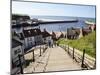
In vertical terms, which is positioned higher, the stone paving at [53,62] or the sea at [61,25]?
the sea at [61,25]

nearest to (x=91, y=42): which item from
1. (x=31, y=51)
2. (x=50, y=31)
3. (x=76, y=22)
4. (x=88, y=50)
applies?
(x=88, y=50)

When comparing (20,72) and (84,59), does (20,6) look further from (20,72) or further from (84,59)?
(84,59)

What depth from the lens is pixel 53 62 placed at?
2279 mm

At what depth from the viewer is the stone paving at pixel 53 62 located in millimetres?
2215

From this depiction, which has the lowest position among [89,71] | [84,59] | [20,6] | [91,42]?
[89,71]

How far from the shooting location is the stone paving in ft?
7.27

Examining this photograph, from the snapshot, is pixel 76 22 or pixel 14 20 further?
pixel 76 22

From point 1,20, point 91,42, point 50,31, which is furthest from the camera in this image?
point 91,42

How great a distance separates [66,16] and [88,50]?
1.69 ft

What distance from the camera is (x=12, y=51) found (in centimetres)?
211

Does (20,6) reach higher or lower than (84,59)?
higher

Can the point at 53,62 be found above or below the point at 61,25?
below

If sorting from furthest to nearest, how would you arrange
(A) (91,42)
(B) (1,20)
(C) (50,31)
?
(A) (91,42)
(C) (50,31)
(B) (1,20)

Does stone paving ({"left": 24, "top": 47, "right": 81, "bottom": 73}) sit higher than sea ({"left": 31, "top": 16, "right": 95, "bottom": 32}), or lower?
lower
